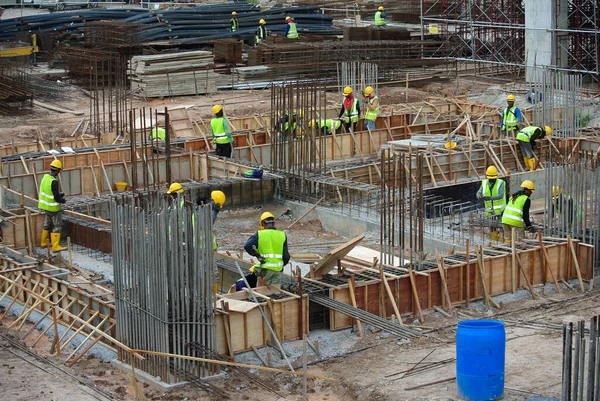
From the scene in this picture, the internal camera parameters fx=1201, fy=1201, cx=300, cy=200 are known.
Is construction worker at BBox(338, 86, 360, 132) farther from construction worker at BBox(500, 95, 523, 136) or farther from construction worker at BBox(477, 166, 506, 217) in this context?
construction worker at BBox(477, 166, 506, 217)

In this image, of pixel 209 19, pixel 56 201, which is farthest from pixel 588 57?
pixel 56 201

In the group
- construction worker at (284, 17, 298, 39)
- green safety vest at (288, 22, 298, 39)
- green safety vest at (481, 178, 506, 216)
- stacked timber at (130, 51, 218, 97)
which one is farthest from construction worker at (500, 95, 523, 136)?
green safety vest at (288, 22, 298, 39)

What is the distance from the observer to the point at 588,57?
117 ft

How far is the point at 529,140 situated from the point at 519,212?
6103 millimetres

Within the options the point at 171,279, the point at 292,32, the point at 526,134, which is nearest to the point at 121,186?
the point at 526,134

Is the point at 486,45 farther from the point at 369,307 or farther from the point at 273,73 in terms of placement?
the point at 369,307

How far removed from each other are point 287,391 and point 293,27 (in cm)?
2744

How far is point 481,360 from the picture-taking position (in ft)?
43.0

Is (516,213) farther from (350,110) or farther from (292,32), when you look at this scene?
(292,32)

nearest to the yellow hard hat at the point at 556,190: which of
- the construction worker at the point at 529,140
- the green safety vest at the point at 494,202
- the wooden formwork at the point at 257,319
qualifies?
the green safety vest at the point at 494,202

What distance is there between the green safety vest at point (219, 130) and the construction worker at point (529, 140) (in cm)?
606

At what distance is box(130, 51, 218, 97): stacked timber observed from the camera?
34250 mm

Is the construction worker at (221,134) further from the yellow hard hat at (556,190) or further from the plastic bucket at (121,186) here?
the yellow hard hat at (556,190)

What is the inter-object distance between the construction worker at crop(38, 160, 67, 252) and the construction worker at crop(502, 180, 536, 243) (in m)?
7.26
